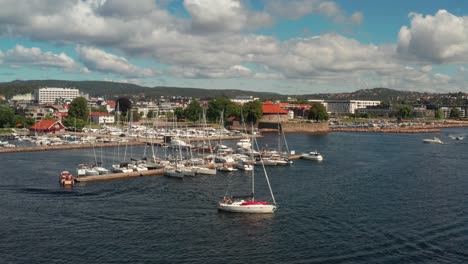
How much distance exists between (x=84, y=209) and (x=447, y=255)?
15.8 m

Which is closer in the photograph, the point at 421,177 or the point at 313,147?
the point at 421,177

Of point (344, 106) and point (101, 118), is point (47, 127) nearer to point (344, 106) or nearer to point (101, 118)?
point (101, 118)

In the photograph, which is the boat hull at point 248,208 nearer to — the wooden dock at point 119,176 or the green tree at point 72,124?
the wooden dock at point 119,176

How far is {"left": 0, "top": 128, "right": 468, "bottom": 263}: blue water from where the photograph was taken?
18.4 meters

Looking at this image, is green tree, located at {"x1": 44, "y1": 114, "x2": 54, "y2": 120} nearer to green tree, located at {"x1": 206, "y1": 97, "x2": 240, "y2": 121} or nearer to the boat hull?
green tree, located at {"x1": 206, "y1": 97, "x2": 240, "y2": 121}

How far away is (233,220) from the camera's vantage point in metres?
23.0

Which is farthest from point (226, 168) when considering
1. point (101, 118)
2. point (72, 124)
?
point (101, 118)

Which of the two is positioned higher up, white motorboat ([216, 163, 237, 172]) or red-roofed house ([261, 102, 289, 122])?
red-roofed house ([261, 102, 289, 122])

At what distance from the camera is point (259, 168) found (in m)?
39.3

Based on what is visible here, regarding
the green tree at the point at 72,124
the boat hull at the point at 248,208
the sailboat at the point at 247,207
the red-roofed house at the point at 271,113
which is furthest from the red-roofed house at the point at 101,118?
the boat hull at the point at 248,208

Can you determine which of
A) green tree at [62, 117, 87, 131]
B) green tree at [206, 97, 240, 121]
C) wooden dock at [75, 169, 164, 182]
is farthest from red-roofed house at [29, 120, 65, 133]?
wooden dock at [75, 169, 164, 182]

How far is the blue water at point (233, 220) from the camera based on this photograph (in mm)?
18422

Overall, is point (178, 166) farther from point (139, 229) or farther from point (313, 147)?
point (313, 147)

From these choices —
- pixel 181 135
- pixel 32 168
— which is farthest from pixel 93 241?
pixel 181 135
